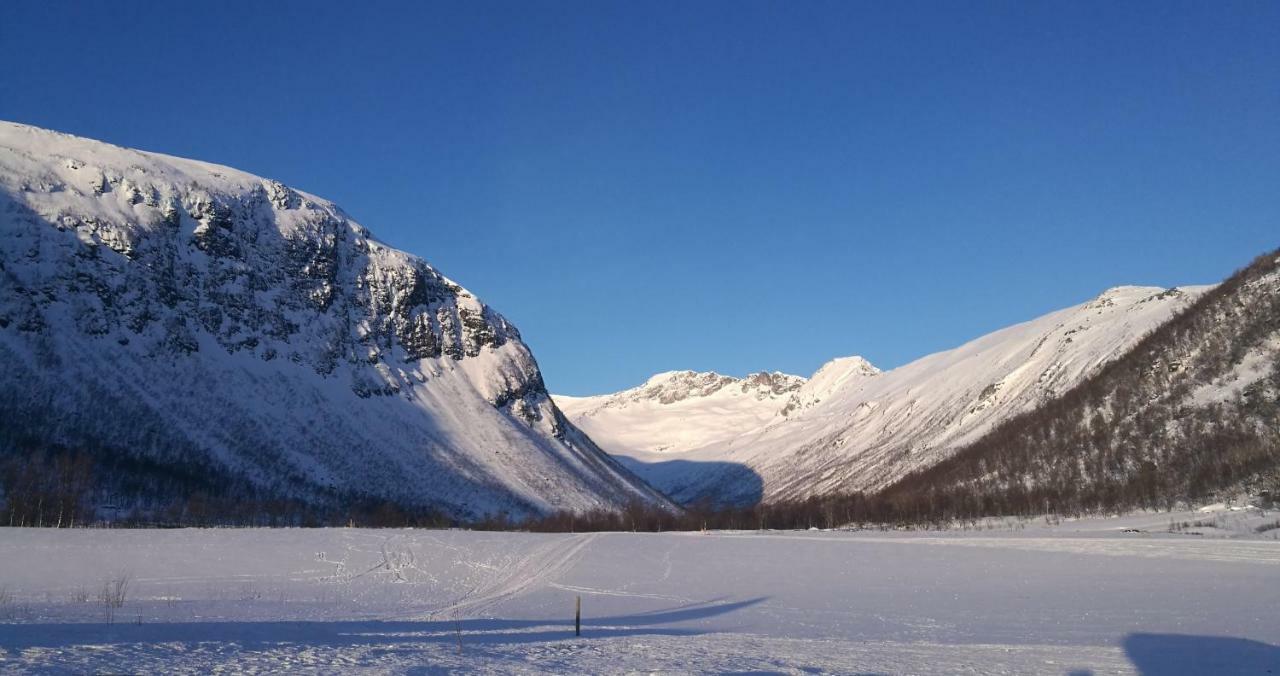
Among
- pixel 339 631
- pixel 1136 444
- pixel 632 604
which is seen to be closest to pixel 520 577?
pixel 632 604

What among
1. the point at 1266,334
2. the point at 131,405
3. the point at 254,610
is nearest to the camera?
the point at 254,610

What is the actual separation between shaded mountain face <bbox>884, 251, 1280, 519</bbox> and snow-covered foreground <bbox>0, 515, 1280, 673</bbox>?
41.3 m

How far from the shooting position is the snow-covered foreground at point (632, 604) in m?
21.0

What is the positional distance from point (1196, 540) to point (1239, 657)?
147 feet

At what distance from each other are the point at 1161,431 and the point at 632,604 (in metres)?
113

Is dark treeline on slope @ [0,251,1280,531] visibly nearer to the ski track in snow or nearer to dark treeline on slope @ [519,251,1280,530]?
dark treeline on slope @ [519,251,1280,530]

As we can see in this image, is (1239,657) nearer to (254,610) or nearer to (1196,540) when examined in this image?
(254,610)

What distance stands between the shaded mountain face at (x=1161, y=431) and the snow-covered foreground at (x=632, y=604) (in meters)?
41.3

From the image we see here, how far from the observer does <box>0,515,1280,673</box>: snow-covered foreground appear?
21000 mm

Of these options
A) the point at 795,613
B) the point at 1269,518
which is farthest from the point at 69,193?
the point at 1269,518

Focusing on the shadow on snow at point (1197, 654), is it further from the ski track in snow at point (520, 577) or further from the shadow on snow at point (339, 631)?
the ski track in snow at point (520, 577)

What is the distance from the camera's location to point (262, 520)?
145m

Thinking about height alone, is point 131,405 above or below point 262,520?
above

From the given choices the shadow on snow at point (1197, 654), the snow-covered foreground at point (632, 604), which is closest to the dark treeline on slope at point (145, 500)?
the snow-covered foreground at point (632, 604)
